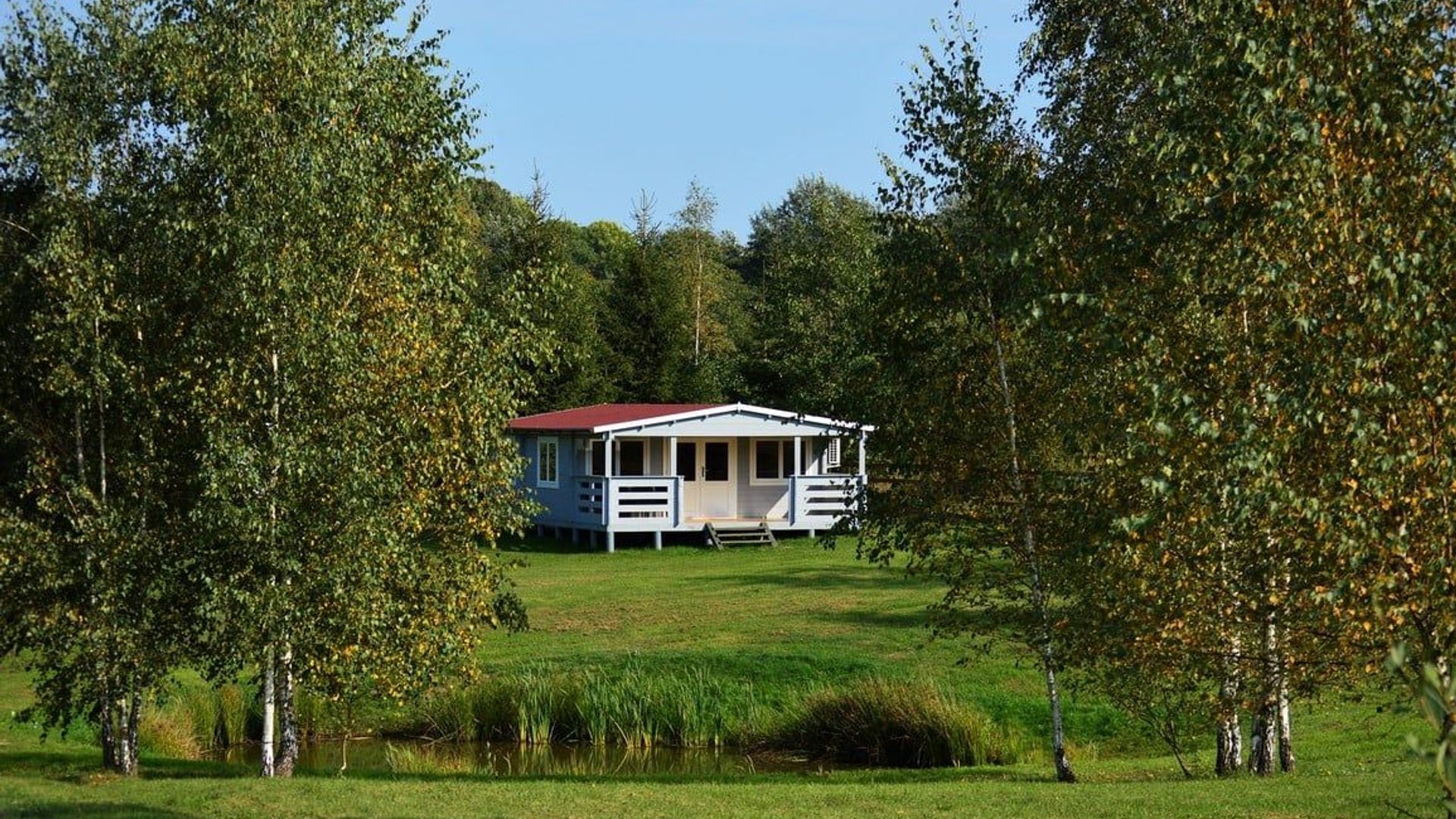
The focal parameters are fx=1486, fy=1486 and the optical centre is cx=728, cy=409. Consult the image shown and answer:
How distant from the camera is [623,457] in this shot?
39.8m

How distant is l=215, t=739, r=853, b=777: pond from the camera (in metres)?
17.3

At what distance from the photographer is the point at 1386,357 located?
742 cm

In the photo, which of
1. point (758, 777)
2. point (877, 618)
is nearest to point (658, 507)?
point (877, 618)

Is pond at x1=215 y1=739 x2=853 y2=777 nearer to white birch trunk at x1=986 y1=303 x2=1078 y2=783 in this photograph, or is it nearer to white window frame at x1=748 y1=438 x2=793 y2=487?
white birch trunk at x1=986 y1=303 x2=1078 y2=783

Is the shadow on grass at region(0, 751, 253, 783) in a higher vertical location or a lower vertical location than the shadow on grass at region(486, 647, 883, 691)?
lower

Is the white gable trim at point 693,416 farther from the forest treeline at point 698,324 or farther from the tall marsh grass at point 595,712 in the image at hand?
the tall marsh grass at point 595,712

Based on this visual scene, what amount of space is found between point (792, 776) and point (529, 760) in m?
3.62

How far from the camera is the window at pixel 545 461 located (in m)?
40.8

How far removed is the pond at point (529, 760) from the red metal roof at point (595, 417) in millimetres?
18272

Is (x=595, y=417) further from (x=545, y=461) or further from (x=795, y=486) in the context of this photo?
(x=795, y=486)

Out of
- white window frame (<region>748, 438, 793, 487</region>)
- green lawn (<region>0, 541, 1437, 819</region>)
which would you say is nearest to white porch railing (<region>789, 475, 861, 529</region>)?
white window frame (<region>748, 438, 793, 487</region>)

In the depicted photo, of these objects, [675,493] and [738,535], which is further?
[738,535]

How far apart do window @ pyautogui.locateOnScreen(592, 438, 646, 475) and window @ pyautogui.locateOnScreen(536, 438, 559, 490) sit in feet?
5.76

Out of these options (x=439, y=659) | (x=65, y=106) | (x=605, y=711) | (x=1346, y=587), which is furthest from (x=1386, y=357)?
(x=605, y=711)
